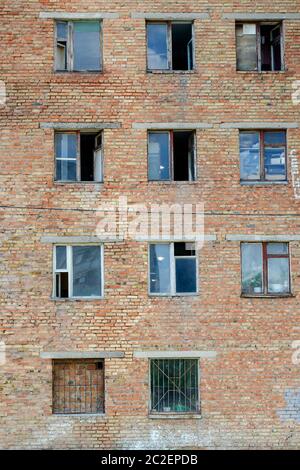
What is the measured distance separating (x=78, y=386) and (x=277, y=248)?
574 cm

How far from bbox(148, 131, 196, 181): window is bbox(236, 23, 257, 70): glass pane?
7.36ft

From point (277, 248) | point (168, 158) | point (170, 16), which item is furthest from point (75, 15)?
point (277, 248)

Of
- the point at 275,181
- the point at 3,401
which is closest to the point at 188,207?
the point at 275,181

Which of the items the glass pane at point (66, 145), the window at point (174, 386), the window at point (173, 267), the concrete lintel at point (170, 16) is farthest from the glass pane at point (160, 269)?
the concrete lintel at point (170, 16)

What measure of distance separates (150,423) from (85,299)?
322cm

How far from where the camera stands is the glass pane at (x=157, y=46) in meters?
18.8

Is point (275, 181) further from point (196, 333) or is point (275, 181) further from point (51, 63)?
point (51, 63)

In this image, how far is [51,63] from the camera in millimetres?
18453

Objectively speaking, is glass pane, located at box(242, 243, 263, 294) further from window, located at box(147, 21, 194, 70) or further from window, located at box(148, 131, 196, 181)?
window, located at box(147, 21, 194, 70)

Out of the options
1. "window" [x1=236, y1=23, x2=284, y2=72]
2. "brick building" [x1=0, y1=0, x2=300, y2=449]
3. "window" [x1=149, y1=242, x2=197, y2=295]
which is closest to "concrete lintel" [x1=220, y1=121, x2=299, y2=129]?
"brick building" [x1=0, y1=0, x2=300, y2=449]

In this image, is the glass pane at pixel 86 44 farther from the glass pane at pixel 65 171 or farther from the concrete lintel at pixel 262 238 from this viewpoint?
the concrete lintel at pixel 262 238

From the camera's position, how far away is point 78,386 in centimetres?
1775

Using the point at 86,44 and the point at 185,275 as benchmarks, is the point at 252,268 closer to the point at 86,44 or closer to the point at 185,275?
the point at 185,275

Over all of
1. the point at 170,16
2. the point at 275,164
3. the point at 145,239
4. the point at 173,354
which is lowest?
the point at 173,354
